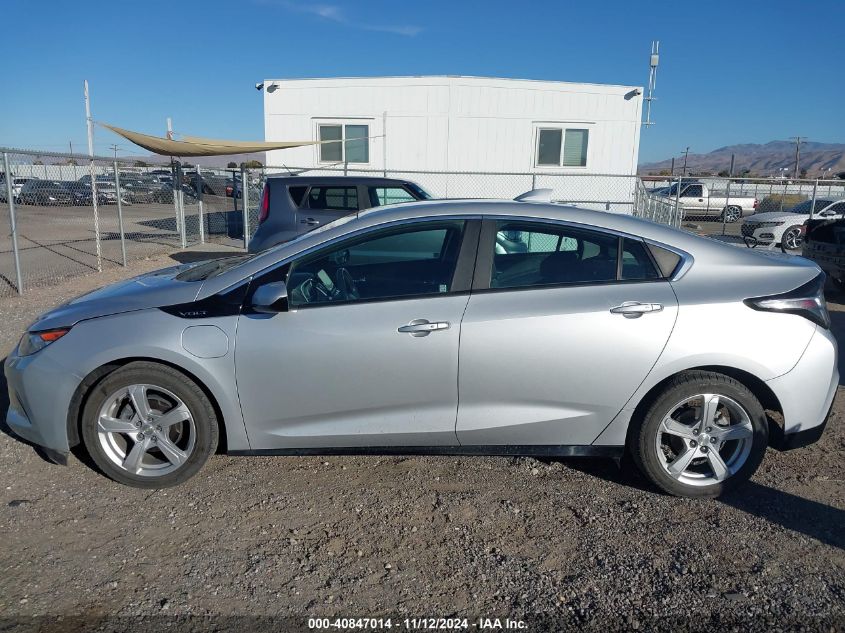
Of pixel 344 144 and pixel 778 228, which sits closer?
pixel 344 144

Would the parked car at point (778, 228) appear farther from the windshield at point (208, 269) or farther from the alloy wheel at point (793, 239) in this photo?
the windshield at point (208, 269)

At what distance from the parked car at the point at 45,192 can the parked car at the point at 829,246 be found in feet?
39.7

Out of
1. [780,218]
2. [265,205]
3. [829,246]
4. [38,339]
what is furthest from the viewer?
[780,218]

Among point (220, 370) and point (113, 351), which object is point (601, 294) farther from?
point (113, 351)

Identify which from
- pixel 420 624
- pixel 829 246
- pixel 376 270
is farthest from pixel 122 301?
pixel 829 246

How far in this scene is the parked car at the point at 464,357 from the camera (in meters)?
3.40

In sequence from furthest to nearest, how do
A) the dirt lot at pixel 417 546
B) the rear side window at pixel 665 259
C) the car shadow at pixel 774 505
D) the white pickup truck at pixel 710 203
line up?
the white pickup truck at pixel 710 203 < the rear side window at pixel 665 259 < the car shadow at pixel 774 505 < the dirt lot at pixel 417 546

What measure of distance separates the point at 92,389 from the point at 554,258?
2.60 m

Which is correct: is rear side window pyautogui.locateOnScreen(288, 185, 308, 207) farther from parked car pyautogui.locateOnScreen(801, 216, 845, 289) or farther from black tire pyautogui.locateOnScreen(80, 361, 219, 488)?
parked car pyautogui.locateOnScreen(801, 216, 845, 289)

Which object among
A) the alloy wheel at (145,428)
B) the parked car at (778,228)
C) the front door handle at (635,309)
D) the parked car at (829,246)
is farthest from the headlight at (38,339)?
the parked car at (778,228)

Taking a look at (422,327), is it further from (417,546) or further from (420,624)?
(420,624)

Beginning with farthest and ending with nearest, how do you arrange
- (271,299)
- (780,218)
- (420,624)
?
(780,218) < (271,299) < (420,624)

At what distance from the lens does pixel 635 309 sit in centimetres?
339

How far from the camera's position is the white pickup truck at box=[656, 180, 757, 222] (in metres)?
27.9
